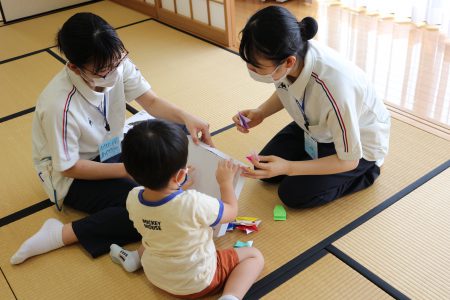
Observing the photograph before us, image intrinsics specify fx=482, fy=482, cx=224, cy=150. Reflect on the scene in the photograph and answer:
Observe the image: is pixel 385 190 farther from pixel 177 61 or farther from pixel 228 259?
pixel 177 61

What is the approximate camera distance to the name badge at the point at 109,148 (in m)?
1.89

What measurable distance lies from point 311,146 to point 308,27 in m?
0.54

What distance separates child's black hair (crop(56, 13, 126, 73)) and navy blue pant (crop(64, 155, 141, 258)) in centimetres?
51

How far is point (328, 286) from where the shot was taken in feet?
5.07

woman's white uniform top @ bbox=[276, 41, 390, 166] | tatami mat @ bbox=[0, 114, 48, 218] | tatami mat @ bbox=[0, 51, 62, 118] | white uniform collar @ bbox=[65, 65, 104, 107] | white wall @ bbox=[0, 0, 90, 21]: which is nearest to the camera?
woman's white uniform top @ bbox=[276, 41, 390, 166]

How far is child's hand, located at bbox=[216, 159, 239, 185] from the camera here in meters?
1.53

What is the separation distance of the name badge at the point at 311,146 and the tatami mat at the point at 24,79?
173 cm

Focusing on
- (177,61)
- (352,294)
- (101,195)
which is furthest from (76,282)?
(177,61)

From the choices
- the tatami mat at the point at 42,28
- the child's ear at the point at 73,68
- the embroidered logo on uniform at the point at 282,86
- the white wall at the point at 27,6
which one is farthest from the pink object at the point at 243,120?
the white wall at the point at 27,6

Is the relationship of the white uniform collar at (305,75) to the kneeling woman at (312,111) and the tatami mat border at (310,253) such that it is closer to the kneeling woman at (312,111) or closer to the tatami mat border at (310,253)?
the kneeling woman at (312,111)

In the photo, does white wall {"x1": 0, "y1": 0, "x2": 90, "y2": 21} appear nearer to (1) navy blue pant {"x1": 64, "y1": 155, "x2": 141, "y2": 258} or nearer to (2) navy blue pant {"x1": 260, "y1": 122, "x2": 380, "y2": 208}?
(1) navy blue pant {"x1": 64, "y1": 155, "x2": 141, "y2": 258}

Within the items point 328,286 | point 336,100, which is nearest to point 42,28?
point 336,100

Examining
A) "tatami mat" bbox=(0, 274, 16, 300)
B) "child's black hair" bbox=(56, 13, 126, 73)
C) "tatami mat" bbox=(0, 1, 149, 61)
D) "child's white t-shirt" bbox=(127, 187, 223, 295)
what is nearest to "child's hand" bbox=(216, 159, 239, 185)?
"child's white t-shirt" bbox=(127, 187, 223, 295)

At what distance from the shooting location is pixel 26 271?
170 centimetres
